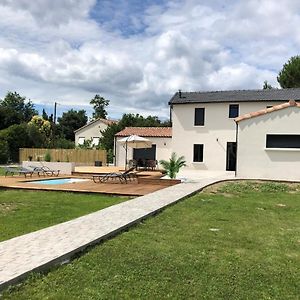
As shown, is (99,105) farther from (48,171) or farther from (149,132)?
(48,171)

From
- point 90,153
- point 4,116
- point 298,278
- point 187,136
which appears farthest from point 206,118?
point 4,116

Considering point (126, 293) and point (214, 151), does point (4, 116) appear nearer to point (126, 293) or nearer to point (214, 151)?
point (214, 151)

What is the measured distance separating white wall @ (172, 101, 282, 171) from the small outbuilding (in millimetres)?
8694

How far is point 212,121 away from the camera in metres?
32.7

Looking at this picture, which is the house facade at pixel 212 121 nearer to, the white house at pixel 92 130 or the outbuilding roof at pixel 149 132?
the outbuilding roof at pixel 149 132

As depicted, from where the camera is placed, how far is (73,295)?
462 centimetres

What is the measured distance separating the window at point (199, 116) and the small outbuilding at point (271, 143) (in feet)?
32.0

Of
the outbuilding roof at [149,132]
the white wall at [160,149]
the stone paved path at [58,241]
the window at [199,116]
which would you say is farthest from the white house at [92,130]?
the stone paved path at [58,241]

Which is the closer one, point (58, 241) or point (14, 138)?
point (58, 241)

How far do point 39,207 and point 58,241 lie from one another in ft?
17.6

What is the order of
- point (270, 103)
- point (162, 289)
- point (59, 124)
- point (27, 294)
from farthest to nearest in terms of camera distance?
point (59, 124) < point (270, 103) < point (162, 289) < point (27, 294)

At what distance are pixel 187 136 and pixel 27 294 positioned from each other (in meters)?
29.4

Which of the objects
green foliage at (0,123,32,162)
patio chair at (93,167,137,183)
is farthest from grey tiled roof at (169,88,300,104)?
green foliage at (0,123,32,162)

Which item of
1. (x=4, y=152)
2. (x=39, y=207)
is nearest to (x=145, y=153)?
(x=4, y=152)
